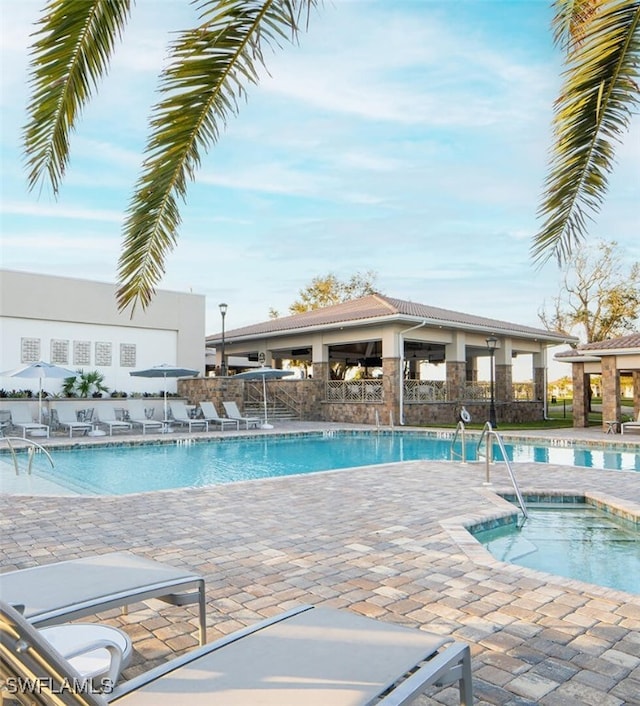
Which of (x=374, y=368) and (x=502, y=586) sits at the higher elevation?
(x=374, y=368)

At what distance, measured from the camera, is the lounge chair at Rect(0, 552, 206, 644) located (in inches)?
100

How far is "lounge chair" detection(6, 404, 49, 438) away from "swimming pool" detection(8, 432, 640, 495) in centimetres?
299

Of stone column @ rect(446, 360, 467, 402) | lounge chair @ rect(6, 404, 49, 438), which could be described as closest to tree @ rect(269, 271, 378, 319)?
stone column @ rect(446, 360, 467, 402)

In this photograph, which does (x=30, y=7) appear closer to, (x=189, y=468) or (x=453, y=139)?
(x=453, y=139)

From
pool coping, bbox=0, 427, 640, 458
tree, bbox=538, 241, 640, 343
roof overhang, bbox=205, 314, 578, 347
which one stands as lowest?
pool coping, bbox=0, 427, 640, 458

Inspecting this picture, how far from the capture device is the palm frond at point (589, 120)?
3146mm

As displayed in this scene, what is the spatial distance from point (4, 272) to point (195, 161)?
20.9 meters

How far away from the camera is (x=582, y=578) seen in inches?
218

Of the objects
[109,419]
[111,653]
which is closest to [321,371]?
[109,419]

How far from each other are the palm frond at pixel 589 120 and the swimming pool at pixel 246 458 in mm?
8159

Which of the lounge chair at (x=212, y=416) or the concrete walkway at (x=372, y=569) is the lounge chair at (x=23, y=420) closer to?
the lounge chair at (x=212, y=416)

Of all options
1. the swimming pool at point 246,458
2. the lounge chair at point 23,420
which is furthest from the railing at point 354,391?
the lounge chair at point 23,420

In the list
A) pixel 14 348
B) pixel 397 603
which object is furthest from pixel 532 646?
pixel 14 348

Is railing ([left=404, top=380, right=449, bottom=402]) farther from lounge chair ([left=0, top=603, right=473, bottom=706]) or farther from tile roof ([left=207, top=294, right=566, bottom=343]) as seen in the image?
lounge chair ([left=0, top=603, right=473, bottom=706])
